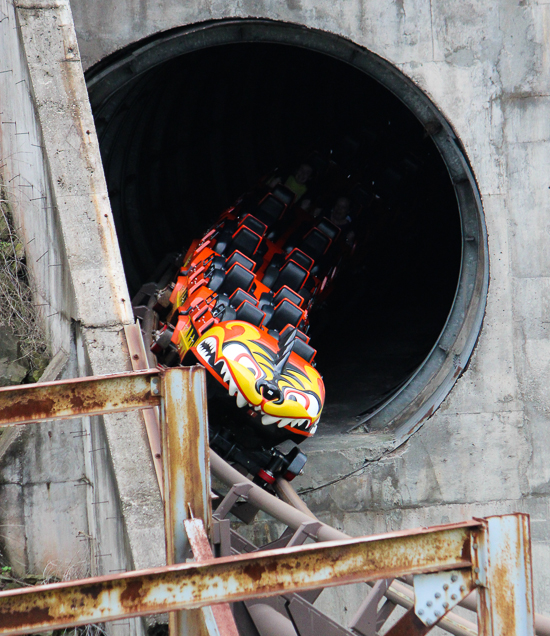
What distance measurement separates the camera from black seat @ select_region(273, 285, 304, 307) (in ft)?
28.4

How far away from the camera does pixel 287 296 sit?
8.70 meters

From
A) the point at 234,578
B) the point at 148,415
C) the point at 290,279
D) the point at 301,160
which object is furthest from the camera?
the point at 301,160

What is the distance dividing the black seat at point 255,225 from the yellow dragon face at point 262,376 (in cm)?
230

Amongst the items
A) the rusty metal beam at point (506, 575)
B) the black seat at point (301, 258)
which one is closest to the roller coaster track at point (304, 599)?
the rusty metal beam at point (506, 575)

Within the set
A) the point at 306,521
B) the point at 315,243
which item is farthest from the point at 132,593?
the point at 315,243

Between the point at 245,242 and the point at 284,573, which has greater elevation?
the point at 245,242

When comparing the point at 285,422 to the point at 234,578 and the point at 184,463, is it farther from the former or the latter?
the point at 234,578

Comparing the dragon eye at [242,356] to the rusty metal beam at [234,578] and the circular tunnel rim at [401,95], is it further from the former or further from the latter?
the rusty metal beam at [234,578]

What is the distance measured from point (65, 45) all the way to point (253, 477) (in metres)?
4.42

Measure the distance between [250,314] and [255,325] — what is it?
0.44 feet

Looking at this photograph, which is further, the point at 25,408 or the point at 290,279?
the point at 290,279

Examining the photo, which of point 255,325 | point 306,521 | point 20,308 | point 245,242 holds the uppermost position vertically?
point 245,242

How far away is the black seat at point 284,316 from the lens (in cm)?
830

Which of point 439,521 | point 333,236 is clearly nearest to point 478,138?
point 333,236
